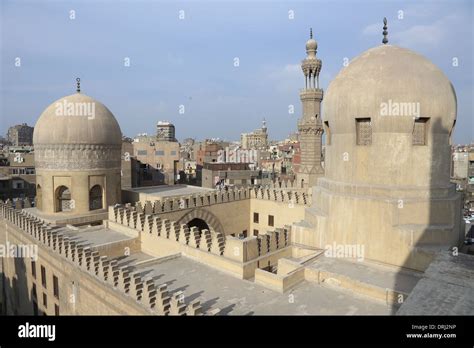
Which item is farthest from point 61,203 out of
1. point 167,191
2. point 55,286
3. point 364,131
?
point 364,131

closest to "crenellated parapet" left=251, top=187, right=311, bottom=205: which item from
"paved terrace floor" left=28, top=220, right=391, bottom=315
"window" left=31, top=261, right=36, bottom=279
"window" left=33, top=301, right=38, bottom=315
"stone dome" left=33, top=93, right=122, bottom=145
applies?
"paved terrace floor" left=28, top=220, right=391, bottom=315

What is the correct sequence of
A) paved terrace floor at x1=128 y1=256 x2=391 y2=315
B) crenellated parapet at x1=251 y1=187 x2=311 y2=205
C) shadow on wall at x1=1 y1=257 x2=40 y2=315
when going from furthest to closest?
crenellated parapet at x1=251 y1=187 x2=311 y2=205
shadow on wall at x1=1 y1=257 x2=40 y2=315
paved terrace floor at x1=128 y1=256 x2=391 y2=315

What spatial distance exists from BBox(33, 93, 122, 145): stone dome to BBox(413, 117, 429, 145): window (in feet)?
51.1

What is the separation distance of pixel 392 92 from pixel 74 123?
1579 cm

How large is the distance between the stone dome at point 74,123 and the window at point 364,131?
1382cm

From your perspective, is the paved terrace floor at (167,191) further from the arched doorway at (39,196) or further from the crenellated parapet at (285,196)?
the arched doorway at (39,196)

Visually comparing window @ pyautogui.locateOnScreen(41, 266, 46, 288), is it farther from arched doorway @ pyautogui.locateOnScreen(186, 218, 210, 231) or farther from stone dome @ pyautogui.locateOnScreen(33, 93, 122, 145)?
arched doorway @ pyautogui.locateOnScreen(186, 218, 210, 231)

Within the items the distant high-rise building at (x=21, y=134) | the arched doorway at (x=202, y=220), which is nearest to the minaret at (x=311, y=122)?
the arched doorway at (x=202, y=220)

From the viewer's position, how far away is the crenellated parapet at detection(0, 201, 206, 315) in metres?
8.72

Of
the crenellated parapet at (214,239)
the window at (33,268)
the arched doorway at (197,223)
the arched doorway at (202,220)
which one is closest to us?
the crenellated parapet at (214,239)

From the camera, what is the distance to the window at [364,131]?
11875 mm

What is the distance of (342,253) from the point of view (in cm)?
1215

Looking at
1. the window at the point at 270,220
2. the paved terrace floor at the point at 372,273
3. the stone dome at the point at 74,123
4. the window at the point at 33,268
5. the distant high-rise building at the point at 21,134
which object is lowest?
the window at the point at 33,268
